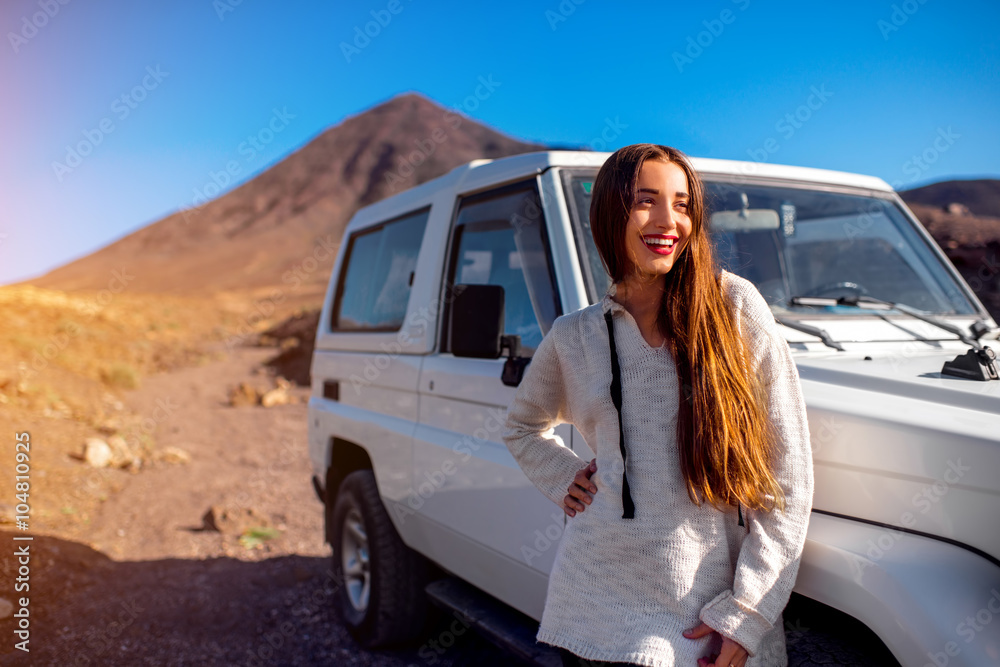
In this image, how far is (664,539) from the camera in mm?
1472

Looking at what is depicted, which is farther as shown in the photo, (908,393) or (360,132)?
(360,132)

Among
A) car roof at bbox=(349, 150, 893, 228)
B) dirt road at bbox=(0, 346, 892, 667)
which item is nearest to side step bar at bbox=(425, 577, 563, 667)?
dirt road at bbox=(0, 346, 892, 667)

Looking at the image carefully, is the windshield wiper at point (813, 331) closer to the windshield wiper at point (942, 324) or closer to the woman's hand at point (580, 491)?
the windshield wiper at point (942, 324)

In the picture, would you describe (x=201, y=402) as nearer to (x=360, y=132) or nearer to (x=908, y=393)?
(x=908, y=393)

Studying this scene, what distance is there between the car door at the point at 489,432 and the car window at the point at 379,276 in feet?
1.52

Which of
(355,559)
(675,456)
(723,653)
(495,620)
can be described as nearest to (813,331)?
(675,456)

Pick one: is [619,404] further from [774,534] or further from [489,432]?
[489,432]

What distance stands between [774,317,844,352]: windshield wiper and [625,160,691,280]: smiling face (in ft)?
3.13

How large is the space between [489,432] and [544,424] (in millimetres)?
839

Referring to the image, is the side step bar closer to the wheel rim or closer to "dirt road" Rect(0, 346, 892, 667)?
the wheel rim

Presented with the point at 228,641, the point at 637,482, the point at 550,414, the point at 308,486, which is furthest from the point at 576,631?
the point at 308,486

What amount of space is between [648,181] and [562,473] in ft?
2.36

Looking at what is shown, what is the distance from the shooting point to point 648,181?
1549 mm

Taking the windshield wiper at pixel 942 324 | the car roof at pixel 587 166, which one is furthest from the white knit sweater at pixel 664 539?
the car roof at pixel 587 166
